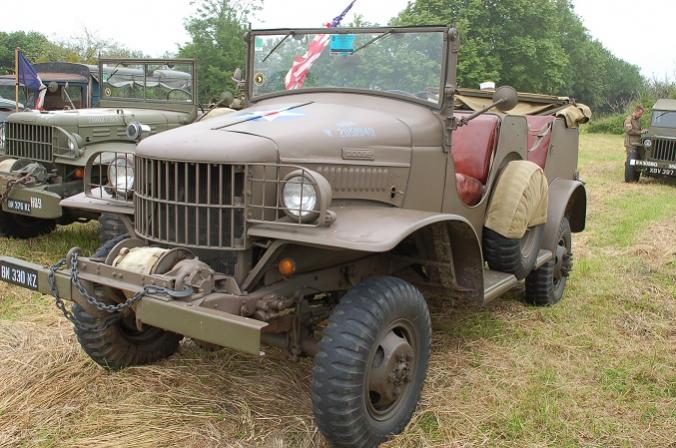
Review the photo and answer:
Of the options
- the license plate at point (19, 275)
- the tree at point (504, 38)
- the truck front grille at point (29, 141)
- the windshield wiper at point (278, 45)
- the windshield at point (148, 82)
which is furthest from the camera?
the tree at point (504, 38)

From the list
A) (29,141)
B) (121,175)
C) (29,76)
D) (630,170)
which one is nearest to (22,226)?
(29,141)

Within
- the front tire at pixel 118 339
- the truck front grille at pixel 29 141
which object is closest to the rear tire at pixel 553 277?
the front tire at pixel 118 339

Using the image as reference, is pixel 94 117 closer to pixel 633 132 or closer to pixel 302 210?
pixel 302 210

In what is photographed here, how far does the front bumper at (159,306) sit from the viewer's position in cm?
284

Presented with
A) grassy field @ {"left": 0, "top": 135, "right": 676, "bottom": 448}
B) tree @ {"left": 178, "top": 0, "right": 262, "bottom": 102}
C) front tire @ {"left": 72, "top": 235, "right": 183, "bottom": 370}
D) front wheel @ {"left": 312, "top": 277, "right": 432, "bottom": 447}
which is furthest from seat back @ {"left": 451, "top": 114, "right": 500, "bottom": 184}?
tree @ {"left": 178, "top": 0, "right": 262, "bottom": 102}

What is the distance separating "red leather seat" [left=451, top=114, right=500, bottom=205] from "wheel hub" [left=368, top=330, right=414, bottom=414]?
1.67m

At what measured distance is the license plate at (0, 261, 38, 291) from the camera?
11.4 ft

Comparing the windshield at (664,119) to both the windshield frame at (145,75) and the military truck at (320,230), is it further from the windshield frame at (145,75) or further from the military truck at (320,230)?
the military truck at (320,230)

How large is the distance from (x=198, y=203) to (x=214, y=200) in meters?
0.08

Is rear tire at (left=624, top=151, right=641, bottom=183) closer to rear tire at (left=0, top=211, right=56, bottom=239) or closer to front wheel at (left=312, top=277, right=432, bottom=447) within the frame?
rear tire at (left=0, top=211, right=56, bottom=239)

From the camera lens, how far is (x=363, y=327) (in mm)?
3205

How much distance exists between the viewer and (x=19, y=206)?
22.0 feet

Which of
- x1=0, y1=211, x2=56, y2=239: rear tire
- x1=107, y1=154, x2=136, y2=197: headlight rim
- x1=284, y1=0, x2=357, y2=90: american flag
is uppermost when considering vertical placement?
x1=284, y1=0, x2=357, y2=90: american flag

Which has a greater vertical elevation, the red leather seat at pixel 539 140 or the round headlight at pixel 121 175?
the red leather seat at pixel 539 140
